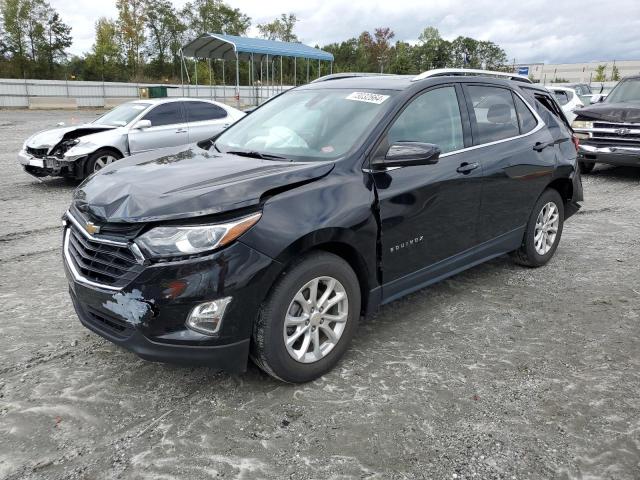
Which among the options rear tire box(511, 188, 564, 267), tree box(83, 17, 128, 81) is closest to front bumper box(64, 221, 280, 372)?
rear tire box(511, 188, 564, 267)

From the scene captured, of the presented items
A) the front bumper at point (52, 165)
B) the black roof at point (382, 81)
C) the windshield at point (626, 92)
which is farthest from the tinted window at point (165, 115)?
the windshield at point (626, 92)

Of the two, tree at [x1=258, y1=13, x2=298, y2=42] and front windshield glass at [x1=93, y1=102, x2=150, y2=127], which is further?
tree at [x1=258, y1=13, x2=298, y2=42]

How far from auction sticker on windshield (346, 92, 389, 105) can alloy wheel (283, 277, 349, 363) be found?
136 cm

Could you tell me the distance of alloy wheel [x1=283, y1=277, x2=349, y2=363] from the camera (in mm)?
2990

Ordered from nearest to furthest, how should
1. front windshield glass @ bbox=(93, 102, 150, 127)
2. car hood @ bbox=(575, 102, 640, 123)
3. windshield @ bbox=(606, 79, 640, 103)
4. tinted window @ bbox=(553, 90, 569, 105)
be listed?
car hood @ bbox=(575, 102, 640, 123) → front windshield glass @ bbox=(93, 102, 150, 127) → windshield @ bbox=(606, 79, 640, 103) → tinted window @ bbox=(553, 90, 569, 105)

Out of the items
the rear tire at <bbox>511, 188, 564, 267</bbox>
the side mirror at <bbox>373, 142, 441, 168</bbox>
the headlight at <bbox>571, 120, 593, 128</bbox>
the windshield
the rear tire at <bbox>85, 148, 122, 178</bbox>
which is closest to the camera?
the side mirror at <bbox>373, 142, 441, 168</bbox>

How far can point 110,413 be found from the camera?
9.33 ft

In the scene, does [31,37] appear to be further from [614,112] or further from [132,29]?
[614,112]

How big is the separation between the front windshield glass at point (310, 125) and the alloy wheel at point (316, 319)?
842mm

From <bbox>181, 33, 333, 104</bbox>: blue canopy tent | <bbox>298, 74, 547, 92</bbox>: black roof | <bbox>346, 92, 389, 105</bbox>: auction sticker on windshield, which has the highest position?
<bbox>181, 33, 333, 104</bbox>: blue canopy tent

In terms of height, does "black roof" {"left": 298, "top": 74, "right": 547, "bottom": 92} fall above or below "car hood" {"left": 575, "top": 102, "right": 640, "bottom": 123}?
above

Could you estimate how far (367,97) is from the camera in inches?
148

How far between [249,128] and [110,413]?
91.7 inches

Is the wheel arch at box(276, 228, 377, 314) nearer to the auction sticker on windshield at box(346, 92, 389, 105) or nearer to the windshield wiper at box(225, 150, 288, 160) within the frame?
the windshield wiper at box(225, 150, 288, 160)
